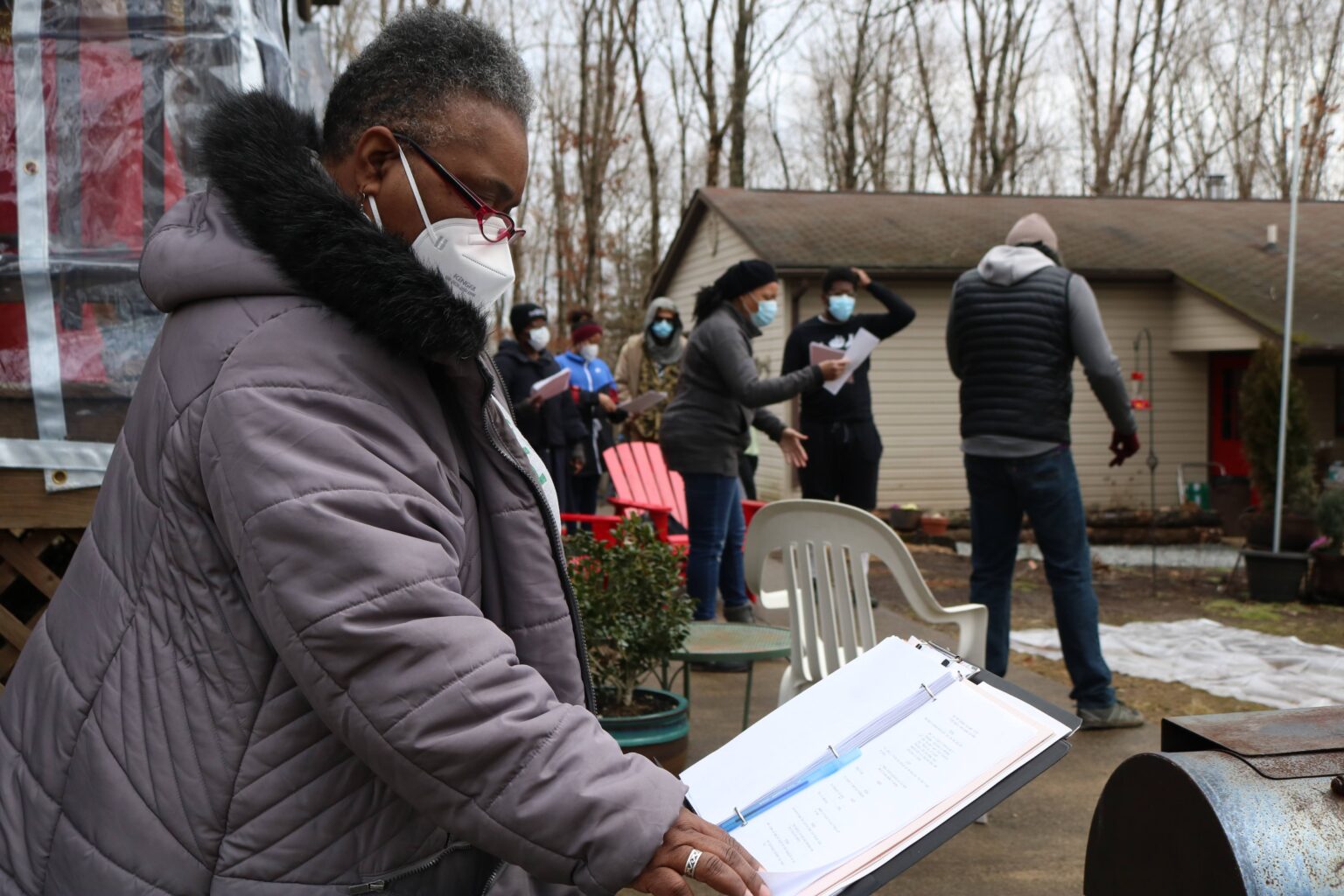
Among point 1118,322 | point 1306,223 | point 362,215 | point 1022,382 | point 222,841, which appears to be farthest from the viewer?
point 1306,223

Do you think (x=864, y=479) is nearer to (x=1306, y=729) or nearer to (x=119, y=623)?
(x=1306, y=729)

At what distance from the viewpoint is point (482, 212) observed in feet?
5.38

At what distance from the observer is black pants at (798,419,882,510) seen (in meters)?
8.28

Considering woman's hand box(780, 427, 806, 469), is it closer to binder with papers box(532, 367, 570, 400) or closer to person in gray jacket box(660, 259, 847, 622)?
person in gray jacket box(660, 259, 847, 622)

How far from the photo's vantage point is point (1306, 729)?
2064mm

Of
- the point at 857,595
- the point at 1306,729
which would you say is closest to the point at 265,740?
the point at 1306,729

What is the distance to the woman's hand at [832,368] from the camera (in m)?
6.59

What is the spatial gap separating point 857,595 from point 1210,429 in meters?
16.2

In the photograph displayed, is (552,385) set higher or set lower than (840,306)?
lower

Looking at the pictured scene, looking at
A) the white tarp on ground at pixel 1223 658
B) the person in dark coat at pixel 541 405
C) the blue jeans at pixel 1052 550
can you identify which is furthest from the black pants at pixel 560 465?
the blue jeans at pixel 1052 550

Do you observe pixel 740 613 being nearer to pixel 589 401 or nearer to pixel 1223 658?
pixel 1223 658

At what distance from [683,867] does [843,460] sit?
7068 millimetres

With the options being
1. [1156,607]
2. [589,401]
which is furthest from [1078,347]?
[589,401]

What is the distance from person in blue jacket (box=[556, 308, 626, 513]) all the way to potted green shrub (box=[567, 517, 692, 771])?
223 inches
